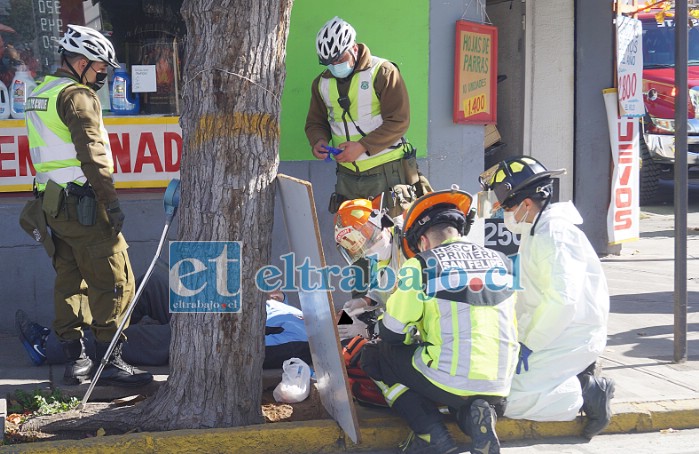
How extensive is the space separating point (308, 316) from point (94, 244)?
54.8 inches

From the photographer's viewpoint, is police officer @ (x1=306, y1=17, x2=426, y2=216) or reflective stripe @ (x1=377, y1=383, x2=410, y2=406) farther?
police officer @ (x1=306, y1=17, x2=426, y2=216)

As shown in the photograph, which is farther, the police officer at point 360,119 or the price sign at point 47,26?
the price sign at point 47,26

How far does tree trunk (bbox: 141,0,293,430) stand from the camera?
484cm

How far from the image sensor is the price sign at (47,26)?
6.92 m

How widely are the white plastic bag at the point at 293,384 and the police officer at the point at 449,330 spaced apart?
763mm

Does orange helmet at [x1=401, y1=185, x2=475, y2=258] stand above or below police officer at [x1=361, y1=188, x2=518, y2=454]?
above

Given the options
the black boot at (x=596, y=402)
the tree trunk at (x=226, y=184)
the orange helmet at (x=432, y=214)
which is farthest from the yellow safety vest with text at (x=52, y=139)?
the black boot at (x=596, y=402)

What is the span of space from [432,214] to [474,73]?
309 centimetres

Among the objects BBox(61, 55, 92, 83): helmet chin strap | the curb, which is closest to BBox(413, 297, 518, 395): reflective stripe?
the curb

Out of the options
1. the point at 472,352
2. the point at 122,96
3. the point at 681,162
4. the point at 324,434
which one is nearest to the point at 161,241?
the point at 324,434

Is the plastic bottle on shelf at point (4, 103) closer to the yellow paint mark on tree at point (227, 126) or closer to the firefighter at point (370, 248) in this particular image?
the yellow paint mark on tree at point (227, 126)

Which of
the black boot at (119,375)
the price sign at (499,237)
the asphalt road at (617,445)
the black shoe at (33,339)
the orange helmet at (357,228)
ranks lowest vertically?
the asphalt road at (617,445)

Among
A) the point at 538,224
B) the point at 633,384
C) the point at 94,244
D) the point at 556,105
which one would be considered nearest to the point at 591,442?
the point at 633,384

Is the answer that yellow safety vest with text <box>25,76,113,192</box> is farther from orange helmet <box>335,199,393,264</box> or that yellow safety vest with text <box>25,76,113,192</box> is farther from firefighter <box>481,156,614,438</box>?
firefighter <box>481,156,614,438</box>
